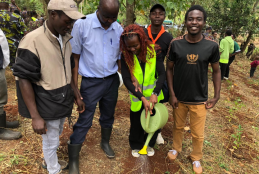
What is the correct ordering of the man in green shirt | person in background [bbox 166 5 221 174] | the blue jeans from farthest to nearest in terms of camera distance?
the man in green shirt
person in background [bbox 166 5 221 174]
the blue jeans

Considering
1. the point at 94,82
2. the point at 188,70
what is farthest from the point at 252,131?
the point at 94,82

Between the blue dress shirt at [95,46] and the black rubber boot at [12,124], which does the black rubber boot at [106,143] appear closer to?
the blue dress shirt at [95,46]

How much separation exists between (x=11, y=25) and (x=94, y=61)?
2.61 metres

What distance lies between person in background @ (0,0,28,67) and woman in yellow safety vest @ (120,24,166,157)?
2672 millimetres

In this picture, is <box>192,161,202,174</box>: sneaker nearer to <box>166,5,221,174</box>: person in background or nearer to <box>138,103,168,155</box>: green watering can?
<box>166,5,221,174</box>: person in background

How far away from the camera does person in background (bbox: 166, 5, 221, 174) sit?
194cm

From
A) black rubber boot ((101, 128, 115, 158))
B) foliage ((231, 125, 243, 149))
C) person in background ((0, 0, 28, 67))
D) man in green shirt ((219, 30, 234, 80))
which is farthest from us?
man in green shirt ((219, 30, 234, 80))

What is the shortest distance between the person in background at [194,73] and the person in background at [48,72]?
112cm

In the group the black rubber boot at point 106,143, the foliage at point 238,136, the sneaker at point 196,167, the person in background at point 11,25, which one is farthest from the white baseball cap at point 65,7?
the foliage at point 238,136

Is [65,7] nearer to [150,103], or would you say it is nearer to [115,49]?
[115,49]

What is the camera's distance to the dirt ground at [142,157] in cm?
222

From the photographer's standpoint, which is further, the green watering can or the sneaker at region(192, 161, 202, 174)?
the sneaker at region(192, 161, 202, 174)

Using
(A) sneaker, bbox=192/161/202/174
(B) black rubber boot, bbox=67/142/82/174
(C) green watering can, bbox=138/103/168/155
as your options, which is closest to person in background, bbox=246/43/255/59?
(A) sneaker, bbox=192/161/202/174

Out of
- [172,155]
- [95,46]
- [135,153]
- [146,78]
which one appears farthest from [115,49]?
[172,155]
